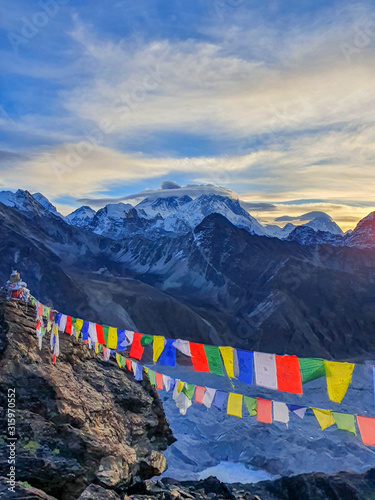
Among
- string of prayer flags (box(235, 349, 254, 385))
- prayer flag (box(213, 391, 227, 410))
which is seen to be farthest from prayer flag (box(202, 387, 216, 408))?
string of prayer flags (box(235, 349, 254, 385))

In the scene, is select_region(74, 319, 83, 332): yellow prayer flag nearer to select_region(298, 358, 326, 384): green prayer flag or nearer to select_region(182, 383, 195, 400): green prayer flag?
select_region(182, 383, 195, 400): green prayer flag

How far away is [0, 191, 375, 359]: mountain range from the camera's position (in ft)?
204

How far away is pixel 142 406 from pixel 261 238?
293ft

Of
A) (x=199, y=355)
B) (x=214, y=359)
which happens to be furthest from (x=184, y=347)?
(x=214, y=359)

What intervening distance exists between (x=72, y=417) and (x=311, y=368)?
8.27m

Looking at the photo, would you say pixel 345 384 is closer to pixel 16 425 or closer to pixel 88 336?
pixel 16 425

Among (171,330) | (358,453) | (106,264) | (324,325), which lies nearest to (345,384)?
(358,453)

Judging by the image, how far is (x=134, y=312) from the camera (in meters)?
63.8

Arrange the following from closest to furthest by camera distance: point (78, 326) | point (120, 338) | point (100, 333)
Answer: point (120, 338)
point (100, 333)
point (78, 326)

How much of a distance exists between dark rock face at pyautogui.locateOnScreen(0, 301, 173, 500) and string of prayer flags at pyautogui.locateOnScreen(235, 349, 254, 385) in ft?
17.9

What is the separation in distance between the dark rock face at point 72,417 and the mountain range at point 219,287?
42.3 m

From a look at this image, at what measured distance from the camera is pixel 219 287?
88.1 meters

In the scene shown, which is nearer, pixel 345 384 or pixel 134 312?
pixel 345 384

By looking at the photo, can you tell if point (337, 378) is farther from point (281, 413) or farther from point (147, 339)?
point (147, 339)
